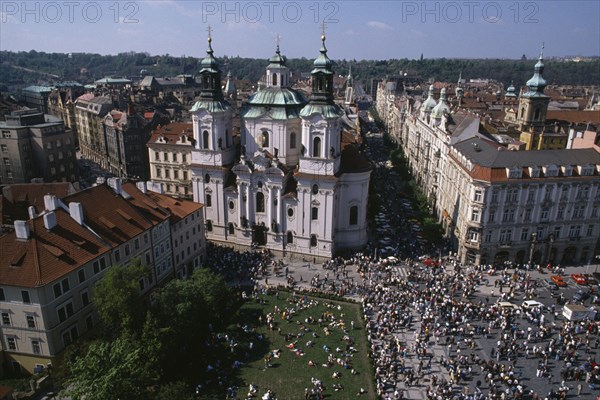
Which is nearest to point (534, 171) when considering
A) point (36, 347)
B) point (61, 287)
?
point (61, 287)

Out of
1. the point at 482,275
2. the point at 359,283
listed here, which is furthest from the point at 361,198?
the point at 482,275

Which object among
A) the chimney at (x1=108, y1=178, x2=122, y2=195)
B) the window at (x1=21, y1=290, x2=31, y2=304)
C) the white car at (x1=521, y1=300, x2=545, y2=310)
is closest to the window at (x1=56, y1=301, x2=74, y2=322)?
the window at (x1=21, y1=290, x2=31, y2=304)

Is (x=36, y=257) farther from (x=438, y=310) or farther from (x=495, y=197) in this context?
(x=495, y=197)

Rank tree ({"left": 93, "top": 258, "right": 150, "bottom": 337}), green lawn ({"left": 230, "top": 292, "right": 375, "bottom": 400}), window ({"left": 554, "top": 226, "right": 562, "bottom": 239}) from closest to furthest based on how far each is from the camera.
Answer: tree ({"left": 93, "top": 258, "right": 150, "bottom": 337}) → green lawn ({"left": 230, "top": 292, "right": 375, "bottom": 400}) → window ({"left": 554, "top": 226, "right": 562, "bottom": 239})

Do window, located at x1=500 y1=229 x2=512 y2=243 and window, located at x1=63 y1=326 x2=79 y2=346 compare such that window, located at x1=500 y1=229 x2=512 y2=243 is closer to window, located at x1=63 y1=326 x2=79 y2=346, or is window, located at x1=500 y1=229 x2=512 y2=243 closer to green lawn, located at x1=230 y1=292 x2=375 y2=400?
green lawn, located at x1=230 y1=292 x2=375 y2=400

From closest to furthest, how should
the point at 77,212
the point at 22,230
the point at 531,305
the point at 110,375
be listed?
the point at 110,375
the point at 22,230
the point at 77,212
the point at 531,305

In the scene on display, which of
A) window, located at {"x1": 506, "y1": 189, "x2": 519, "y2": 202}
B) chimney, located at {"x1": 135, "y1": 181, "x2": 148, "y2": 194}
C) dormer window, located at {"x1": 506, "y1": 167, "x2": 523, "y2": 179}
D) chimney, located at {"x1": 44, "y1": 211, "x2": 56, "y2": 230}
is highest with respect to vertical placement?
dormer window, located at {"x1": 506, "y1": 167, "x2": 523, "y2": 179}

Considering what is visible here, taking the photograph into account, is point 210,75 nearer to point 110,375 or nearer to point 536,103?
point 110,375
